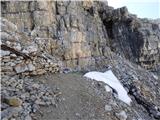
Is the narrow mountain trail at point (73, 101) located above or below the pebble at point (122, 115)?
above

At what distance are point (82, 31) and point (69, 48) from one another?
2.71 m

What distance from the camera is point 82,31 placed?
91.2 ft

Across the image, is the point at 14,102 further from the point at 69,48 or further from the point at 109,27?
the point at 109,27

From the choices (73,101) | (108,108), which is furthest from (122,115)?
(73,101)

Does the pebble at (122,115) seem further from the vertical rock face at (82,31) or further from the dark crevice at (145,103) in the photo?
the dark crevice at (145,103)

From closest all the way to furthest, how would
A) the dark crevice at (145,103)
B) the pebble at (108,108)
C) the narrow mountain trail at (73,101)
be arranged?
the narrow mountain trail at (73,101) < the pebble at (108,108) < the dark crevice at (145,103)

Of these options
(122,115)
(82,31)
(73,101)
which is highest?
(82,31)

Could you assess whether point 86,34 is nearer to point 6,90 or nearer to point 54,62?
point 54,62

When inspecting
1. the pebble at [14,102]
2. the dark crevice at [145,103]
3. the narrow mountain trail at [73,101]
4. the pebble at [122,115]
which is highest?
the pebble at [14,102]

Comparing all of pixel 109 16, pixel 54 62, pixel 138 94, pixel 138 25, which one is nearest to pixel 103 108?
pixel 54 62

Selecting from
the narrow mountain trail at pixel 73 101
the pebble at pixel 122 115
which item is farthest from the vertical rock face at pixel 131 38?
the pebble at pixel 122 115

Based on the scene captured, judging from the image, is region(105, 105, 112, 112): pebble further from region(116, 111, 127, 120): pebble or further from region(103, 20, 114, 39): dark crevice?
region(103, 20, 114, 39): dark crevice

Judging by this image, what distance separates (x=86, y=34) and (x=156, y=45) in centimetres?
1660

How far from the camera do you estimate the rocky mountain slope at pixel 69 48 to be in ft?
41.2
